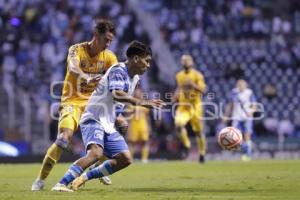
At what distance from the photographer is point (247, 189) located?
1405cm

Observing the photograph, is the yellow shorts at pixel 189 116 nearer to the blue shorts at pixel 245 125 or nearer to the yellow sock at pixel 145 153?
the blue shorts at pixel 245 125

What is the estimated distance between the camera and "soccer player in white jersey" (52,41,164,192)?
12711mm

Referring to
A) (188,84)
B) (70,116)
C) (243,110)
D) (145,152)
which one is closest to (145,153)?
(145,152)

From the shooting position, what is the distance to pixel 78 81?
574 inches

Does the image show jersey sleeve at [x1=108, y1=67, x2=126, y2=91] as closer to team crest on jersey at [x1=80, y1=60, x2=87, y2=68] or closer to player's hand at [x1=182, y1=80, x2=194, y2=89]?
team crest on jersey at [x1=80, y1=60, x2=87, y2=68]

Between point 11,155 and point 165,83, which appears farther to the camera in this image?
point 165,83

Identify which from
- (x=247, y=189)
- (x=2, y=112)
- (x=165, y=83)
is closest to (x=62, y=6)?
(x=165, y=83)

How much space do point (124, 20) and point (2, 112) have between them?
28.1ft

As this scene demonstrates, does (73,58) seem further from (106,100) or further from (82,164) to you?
(82,164)

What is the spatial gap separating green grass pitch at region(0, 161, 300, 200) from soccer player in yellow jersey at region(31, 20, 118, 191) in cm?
71

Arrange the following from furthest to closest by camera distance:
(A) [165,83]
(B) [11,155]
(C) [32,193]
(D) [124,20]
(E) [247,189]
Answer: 1. (D) [124,20]
2. (A) [165,83]
3. (B) [11,155]
4. (E) [247,189]
5. (C) [32,193]

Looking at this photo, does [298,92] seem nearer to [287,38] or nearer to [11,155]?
[287,38]

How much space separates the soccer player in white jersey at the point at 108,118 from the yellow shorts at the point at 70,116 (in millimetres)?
959

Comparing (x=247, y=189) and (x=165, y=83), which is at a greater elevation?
(x=165, y=83)
